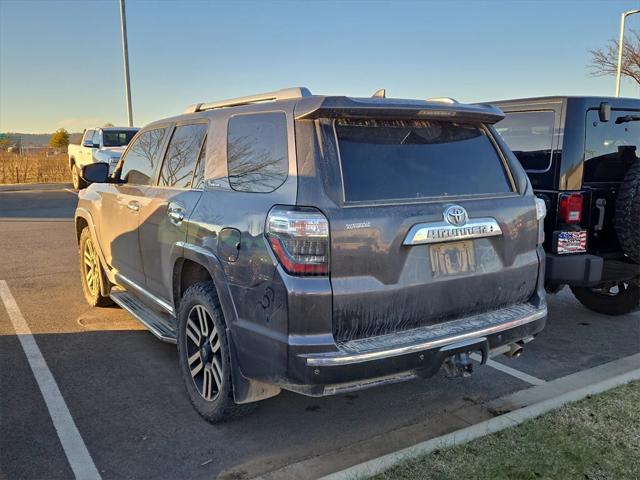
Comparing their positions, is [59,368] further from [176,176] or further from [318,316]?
[318,316]

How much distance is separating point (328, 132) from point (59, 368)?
9.74 feet

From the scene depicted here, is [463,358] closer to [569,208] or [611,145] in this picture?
[569,208]

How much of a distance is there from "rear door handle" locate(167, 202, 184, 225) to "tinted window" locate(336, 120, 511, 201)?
4.34ft

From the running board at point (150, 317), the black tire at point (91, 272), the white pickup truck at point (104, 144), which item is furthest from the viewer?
the white pickup truck at point (104, 144)

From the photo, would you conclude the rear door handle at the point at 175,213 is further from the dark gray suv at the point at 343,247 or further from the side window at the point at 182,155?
the side window at the point at 182,155

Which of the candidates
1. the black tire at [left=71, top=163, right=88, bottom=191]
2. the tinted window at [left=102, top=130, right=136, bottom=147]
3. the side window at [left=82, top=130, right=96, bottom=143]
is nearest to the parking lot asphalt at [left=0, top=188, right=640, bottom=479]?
the tinted window at [left=102, top=130, right=136, bottom=147]

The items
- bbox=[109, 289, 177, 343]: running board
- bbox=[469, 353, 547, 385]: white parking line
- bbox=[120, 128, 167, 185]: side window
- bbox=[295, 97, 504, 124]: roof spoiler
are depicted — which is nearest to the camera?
bbox=[295, 97, 504, 124]: roof spoiler

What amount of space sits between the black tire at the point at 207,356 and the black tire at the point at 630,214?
3436 mm

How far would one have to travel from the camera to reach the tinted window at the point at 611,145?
486cm

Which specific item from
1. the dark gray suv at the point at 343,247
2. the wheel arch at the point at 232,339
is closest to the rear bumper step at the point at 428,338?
the dark gray suv at the point at 343,247

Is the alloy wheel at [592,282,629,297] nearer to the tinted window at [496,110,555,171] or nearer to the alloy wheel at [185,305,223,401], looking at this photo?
the tinted window at [496,110,555,171]

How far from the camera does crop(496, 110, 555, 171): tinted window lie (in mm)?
4918

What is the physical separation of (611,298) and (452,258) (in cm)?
365

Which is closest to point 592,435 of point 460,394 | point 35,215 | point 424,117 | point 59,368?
point 460,394
